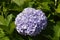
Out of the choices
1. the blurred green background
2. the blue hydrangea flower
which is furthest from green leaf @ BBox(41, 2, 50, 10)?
the blue hydrangea flower

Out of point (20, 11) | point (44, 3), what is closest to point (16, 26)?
point (20, 11)

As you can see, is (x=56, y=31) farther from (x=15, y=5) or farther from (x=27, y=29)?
(x=15, y=5)

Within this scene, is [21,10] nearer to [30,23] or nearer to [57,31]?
[30,23]

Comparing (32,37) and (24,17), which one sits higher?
(24,17)

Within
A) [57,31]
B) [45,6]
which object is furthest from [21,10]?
[57,31]

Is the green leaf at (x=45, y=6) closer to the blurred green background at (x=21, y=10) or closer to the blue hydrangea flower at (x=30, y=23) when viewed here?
the blurred green background at (x=21, y=10)
